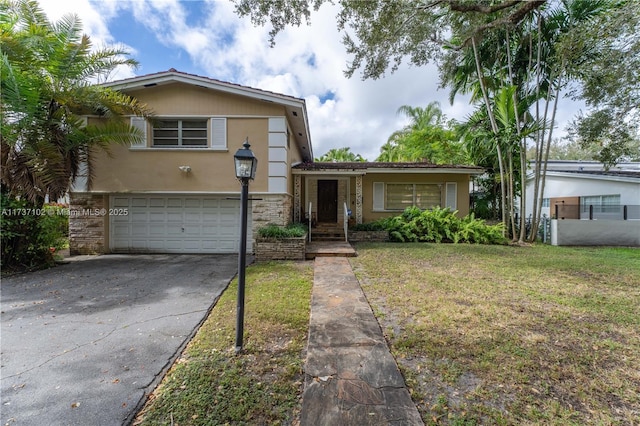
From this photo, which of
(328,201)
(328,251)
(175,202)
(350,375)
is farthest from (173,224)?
(350,375)

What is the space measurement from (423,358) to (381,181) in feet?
34.6

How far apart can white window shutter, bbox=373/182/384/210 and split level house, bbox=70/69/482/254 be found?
5081mm

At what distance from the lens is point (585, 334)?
345 centimetres

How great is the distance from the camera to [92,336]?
358cm

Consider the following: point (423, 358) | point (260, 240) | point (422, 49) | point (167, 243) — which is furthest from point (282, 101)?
point (423, 358)

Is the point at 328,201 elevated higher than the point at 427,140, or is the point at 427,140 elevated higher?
the point at 427,140

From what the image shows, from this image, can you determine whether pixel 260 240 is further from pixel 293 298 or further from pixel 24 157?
pixel 24 157

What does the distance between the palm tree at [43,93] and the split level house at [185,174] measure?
1605 mm

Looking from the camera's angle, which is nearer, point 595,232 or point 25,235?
point 25,235

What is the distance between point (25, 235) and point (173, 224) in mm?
3472

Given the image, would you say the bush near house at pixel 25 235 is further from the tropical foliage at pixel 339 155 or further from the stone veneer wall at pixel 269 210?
the tropical foliage at pixel 339 155

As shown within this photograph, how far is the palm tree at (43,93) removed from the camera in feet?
19.7

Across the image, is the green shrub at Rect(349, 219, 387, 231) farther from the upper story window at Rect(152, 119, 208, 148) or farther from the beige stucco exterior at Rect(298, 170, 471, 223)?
the upper story window at Rect(152, 119, 208, 148)

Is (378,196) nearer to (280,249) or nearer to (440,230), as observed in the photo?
(440,230)
